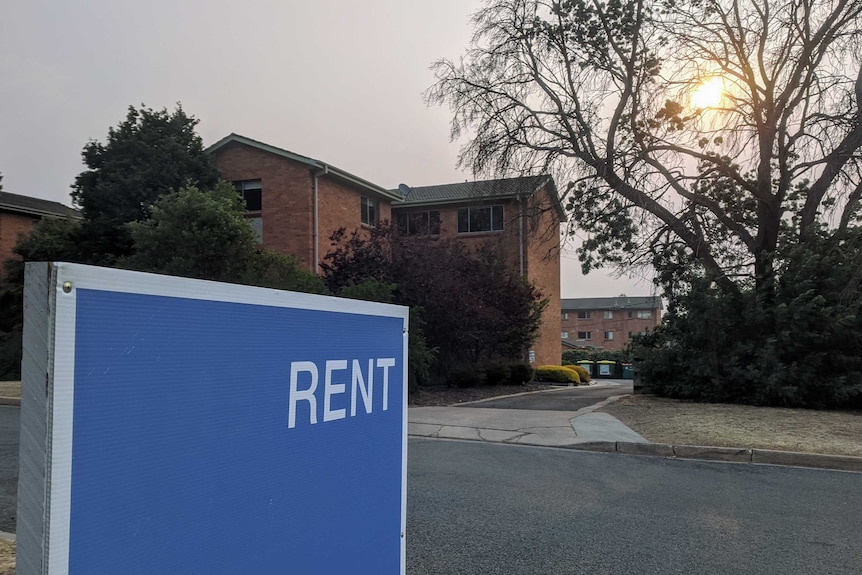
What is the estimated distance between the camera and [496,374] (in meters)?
23.0

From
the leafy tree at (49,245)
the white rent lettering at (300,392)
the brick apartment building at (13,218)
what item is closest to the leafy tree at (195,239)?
the leafy tree at (49,245)

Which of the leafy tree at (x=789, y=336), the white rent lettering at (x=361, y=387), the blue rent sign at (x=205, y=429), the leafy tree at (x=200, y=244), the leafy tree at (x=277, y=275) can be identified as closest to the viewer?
the blue rent sign at (x=205, y=429)

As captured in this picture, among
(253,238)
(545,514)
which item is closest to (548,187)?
(253,238)

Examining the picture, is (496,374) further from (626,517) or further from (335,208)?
(626,517)

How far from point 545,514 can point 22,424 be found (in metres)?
5.38

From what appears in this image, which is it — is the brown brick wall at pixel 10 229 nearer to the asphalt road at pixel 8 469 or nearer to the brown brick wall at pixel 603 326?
the asphalt road at pixel 8 469

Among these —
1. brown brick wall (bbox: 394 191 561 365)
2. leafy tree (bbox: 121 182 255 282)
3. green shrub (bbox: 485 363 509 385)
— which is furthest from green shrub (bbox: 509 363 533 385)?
leafy tree (bbox: 121 182 255 282)

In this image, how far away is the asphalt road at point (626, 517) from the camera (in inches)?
180

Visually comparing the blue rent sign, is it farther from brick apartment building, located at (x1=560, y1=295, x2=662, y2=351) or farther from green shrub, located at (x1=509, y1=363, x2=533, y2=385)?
brick apartment building, located at (x1=560, y1=295, x2=662, y2=351)

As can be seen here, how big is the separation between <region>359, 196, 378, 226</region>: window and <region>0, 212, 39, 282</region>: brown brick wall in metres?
14.7

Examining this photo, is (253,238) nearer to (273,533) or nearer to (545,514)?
(545,514)

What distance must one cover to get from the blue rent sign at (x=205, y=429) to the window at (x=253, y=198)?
980 inches

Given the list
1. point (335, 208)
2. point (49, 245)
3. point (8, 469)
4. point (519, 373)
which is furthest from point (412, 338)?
point (49, 245)

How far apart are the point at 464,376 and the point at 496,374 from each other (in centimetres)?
254
